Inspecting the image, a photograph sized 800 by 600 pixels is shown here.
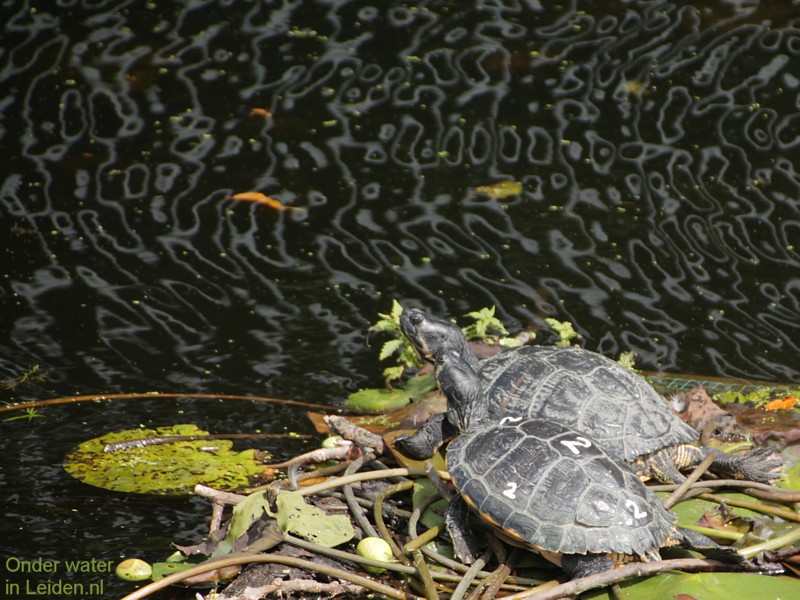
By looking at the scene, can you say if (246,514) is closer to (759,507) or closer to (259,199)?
(759,507)

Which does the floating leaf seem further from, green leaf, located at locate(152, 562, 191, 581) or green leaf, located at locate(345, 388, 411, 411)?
green leaf, located at locate(152, 562, 191, 581)

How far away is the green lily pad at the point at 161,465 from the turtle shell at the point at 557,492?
1.14 m

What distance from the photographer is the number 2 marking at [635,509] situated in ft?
9.63

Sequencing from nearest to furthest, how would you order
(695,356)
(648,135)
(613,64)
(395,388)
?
(395,388), (695,356), (648,135), (613,64)

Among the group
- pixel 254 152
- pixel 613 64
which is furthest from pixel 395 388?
pixel 613 64

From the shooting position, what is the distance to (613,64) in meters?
8.70

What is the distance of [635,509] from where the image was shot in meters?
2.95

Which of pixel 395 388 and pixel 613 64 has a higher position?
pixel 613 64

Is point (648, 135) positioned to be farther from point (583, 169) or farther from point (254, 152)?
point (254, 152)

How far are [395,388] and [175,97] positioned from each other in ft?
13.9

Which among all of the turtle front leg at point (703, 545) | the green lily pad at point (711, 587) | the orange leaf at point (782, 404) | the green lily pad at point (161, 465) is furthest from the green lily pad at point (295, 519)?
Result: the orange leaf at point (782, 404)

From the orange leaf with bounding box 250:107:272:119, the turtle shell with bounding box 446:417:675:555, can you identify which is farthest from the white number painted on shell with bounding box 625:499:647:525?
the orange leaf with bounding box 250:107:272:119

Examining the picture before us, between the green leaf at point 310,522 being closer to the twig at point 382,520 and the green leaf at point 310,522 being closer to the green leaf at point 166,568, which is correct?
the twig at point 382,520

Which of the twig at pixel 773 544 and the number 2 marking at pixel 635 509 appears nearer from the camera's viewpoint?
the number 2 marking at pixel 635 509
